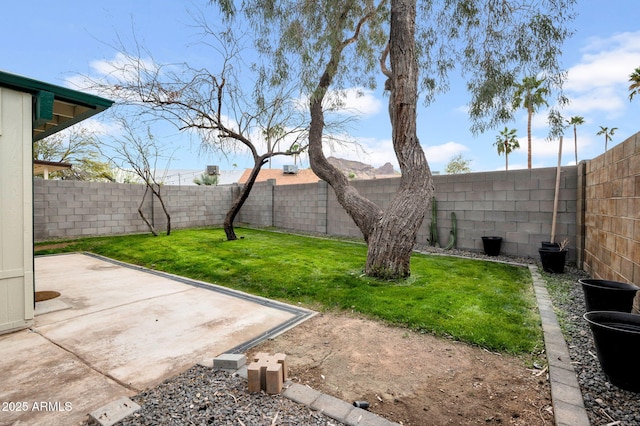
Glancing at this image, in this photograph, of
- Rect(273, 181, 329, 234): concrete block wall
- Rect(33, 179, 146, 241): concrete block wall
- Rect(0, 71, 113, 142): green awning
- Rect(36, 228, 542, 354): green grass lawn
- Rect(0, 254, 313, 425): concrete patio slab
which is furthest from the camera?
Rect(273, 181, 329, 234): concrete block wall

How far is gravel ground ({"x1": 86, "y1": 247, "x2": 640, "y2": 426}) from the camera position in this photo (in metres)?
1.51

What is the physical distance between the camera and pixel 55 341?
2.42 metres

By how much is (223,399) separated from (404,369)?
1152 mm

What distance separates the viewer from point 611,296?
2.45 m

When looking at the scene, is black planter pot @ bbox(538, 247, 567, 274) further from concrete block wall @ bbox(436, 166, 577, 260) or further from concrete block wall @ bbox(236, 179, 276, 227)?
concrete block wall @ bbox(236, 179, 276, 227)

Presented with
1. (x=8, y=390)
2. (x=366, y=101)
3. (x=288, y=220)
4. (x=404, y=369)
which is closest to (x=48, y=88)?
(x=8, y=390)

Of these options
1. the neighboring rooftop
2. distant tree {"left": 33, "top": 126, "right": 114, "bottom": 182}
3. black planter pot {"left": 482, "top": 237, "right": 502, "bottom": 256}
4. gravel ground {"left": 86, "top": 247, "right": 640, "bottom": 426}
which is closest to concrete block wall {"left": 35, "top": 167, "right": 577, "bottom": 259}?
black planter pot {"left": 482, "top": 237, "right": 502, "bottom": 256}

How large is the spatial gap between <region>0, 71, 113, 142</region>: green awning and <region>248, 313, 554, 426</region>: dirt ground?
281cm

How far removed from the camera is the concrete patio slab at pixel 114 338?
175 cm

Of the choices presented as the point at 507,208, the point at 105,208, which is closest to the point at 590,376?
the point at 507,208

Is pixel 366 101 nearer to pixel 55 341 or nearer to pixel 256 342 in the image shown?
pixel 256 342

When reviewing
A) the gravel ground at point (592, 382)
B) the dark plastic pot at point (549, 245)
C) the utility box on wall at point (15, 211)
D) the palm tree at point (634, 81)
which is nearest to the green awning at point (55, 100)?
the utility box on wall at point (15, 211)

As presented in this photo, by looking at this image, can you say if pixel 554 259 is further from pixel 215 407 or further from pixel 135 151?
pixel 135 151

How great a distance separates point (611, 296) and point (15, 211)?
488 cm
